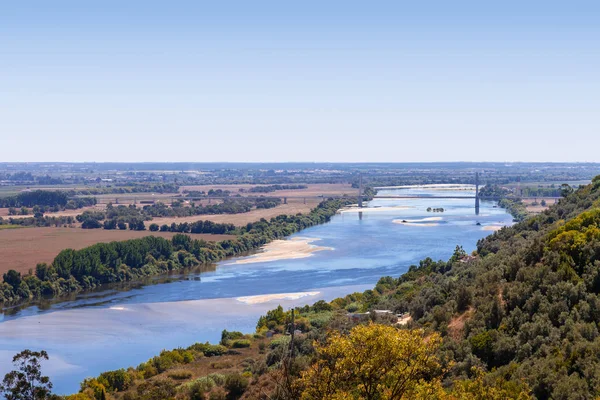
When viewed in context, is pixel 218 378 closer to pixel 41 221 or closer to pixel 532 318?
pixel 532 318

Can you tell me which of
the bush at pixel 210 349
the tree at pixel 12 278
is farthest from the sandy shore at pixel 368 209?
the bush at pixel 210 349

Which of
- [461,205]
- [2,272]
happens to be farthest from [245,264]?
[461,205]

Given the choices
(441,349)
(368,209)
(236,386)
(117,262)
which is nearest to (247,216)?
(368,209)

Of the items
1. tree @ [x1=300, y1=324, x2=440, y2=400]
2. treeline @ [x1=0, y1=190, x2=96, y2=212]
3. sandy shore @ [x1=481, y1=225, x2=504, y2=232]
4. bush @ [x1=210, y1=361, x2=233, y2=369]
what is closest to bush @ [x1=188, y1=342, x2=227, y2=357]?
bush @ [x1=210, y1=361, x2=233, y2=369]

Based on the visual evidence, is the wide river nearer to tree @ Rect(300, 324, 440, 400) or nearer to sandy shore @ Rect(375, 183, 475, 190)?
tree @ Rect(300, 324, 440, 400)

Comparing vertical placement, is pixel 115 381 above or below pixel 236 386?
below

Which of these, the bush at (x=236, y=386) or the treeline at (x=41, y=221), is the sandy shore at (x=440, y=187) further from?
the bush at (x=236, y=386)

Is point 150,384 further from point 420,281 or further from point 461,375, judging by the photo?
point 420,281
